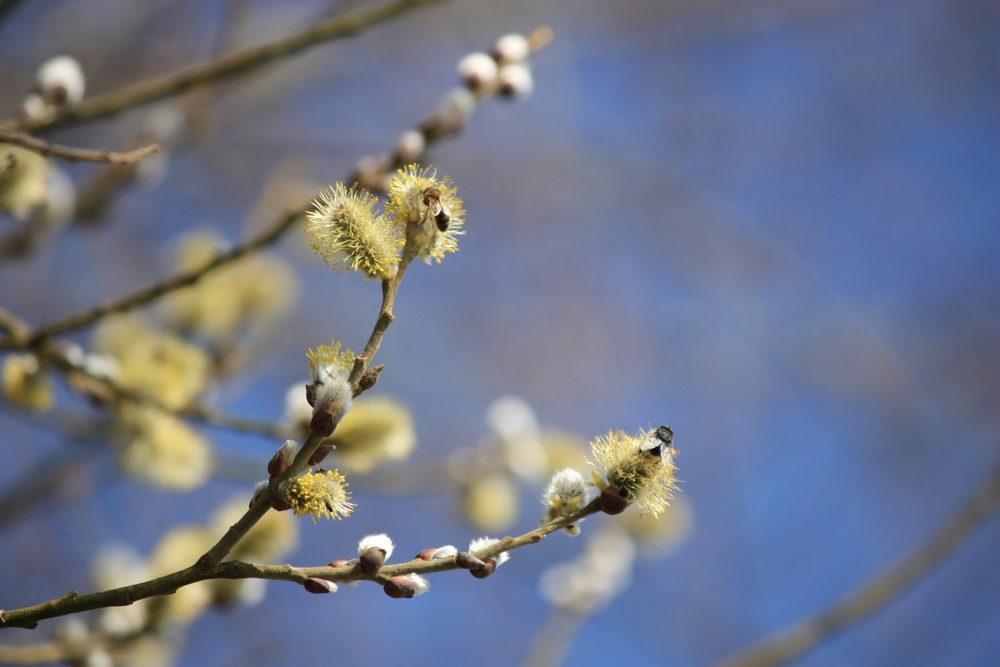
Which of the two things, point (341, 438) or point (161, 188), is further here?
point (161, 188)

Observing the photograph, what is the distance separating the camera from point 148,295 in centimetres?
113

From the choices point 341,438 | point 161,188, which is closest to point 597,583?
point 341,438

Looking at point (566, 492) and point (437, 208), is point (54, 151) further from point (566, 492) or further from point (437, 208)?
point (566, 492)

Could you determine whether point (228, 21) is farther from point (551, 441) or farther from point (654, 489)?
point (654, 489)

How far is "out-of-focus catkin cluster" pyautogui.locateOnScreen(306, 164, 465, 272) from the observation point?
71 cm

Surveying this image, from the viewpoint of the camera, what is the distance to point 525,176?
17.2ft

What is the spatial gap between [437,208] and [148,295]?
0.62m

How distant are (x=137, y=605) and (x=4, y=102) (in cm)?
256

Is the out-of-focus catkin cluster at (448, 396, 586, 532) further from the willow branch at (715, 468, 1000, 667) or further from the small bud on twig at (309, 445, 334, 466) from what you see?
Answer: the small bud on twig at (309, 445, 334, 466)

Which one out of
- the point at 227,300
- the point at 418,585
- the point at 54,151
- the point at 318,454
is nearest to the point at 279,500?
the point at 318,454

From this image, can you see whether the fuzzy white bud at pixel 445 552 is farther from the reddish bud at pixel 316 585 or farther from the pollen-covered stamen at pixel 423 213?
the pollen-covered stamen at pixel 423 213

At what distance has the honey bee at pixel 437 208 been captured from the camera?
27.9 inches

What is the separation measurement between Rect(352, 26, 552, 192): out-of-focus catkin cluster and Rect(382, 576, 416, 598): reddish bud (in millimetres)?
779

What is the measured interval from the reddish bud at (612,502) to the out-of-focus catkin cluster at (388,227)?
27cm
